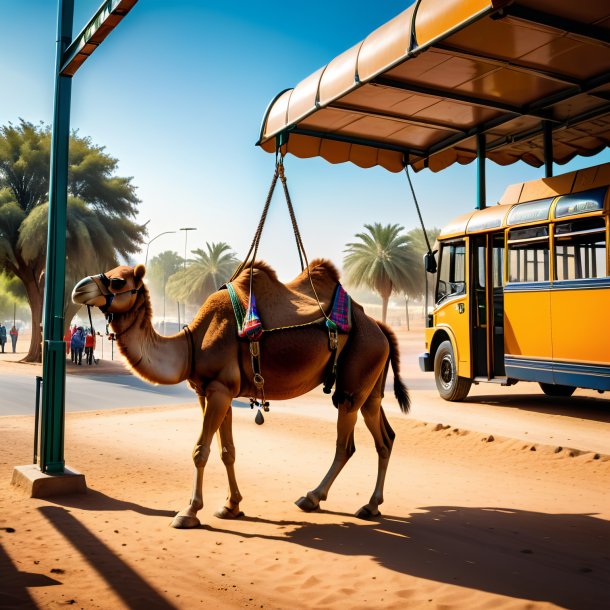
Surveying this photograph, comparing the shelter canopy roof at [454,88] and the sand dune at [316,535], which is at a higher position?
the shelter canopy roof at [454,88]

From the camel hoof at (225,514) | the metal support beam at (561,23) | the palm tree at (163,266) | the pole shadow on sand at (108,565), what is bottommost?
the pole shadow on sand at (108,565)

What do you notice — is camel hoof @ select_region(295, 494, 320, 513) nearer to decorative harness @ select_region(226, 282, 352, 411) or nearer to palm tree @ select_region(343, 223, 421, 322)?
decorative harness @ select_region(226, 282, 352, 411)

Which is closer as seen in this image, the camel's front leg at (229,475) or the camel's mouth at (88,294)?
the camel's mouth at (88,294)

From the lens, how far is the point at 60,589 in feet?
14.4

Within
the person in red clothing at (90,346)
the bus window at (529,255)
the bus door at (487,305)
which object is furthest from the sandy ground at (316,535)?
the person in red clothing at (90,346)

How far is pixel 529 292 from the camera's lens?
1278cm

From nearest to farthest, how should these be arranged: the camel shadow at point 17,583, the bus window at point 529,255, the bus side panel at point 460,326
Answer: the camel shadow at point 17,583, the bus window at point 529,255, the bus side panel at point 460,326

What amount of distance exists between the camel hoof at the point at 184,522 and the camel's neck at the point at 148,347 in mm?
1180

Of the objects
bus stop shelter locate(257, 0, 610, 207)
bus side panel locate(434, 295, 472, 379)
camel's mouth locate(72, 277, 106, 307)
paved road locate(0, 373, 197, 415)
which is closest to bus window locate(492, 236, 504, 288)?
bus side panel locate(434, 295, 472, 379)

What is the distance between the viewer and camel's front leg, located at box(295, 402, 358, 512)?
6469mm

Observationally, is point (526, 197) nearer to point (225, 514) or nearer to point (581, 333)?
point (581, 333)

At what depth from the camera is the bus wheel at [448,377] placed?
15156mm

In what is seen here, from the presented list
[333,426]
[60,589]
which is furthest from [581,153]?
[60,589]

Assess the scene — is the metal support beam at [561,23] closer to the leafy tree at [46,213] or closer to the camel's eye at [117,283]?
the camel's eye at [117,283]
